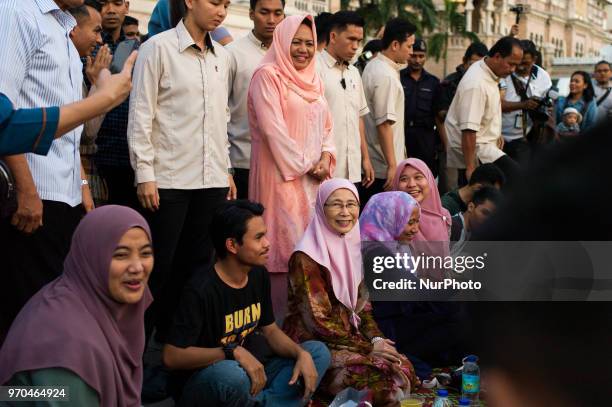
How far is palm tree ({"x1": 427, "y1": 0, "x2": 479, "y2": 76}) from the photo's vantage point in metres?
36.4

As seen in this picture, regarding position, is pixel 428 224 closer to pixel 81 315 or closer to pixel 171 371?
pixel 171 371

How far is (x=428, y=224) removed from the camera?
17.2 ft

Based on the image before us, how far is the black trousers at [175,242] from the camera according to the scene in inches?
153

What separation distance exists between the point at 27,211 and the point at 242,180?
222cm

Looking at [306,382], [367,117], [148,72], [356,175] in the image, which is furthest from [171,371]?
[367,117]

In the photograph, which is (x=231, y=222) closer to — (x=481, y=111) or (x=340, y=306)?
(x=340, y=306)

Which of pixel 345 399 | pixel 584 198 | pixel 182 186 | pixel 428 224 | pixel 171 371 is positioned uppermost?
pixel 584 198

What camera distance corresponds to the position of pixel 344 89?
5.21 meters

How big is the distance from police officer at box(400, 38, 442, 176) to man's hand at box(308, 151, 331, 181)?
2353mm

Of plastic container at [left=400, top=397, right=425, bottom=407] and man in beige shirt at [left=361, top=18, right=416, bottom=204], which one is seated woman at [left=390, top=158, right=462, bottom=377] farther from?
man in beige shirt at [left=361, top=18, right=416, bottom=204]

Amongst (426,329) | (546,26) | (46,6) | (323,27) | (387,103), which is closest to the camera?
(46,6)

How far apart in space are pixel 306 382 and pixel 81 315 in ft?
4.36

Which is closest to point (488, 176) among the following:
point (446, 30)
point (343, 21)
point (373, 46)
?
point (343, 21)

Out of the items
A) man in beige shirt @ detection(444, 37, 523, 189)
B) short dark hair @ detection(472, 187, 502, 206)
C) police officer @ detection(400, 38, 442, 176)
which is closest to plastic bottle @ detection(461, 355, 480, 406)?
short dark hair @ detection(472, 187, 502, 206)
